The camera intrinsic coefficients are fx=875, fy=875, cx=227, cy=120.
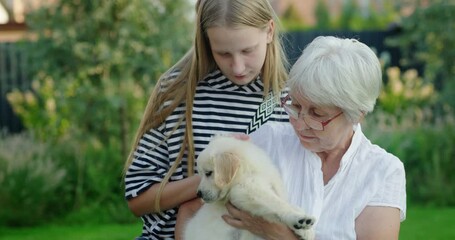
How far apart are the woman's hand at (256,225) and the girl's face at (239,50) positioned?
0.72 metres

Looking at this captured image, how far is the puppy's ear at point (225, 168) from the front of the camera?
13.3 feet

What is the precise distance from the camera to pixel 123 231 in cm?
1069

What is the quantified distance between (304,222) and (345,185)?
441 mm

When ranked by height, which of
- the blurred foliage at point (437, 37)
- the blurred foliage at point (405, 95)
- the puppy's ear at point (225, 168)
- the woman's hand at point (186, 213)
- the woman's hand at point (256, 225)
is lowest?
the blurred foliage at point (405, 95)

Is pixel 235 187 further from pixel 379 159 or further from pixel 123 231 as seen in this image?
pixel 123 231

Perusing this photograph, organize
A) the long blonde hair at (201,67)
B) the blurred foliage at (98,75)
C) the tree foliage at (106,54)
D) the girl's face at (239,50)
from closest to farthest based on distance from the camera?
the girl's face at (239,50) → the long blonde hair at (201,67) → the blurred foliage at (98,75) → the tree foliage at (106,54)

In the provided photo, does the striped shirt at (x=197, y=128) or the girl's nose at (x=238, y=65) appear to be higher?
the girl's nose at (x=238, y=65)

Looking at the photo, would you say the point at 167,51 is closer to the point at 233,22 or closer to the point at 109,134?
the point at 109,134

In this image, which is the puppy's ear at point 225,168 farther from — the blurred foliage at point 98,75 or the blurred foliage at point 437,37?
the blurred foliage at point 437,37

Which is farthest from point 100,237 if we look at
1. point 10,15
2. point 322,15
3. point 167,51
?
point 322,15

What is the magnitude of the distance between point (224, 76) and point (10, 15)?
16662mm

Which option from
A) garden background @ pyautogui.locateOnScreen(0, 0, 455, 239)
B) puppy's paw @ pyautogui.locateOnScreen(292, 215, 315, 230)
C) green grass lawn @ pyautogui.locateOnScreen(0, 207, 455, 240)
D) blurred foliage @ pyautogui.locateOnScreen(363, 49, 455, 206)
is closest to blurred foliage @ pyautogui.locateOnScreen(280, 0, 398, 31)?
blurred foliage @ pyautogui.locateOnScreen(363, 49, 455, 206)

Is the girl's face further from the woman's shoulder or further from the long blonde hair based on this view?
the woman's shoulder

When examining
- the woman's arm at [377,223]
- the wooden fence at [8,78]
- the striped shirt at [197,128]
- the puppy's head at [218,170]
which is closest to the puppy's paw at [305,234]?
the woman's arm at [377,223]
